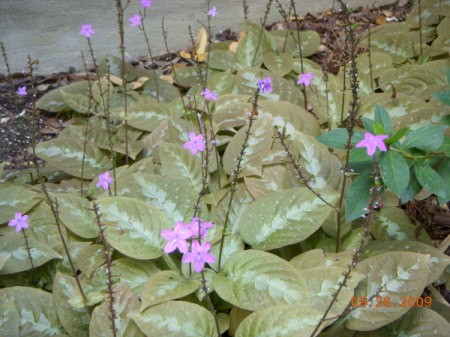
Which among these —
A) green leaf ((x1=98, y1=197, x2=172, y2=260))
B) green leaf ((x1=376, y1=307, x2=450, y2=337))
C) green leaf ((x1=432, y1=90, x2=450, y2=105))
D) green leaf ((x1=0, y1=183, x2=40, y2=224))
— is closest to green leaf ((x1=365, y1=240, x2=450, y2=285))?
green leaf ((x1=376, y1=307, x2=450, y2=337))

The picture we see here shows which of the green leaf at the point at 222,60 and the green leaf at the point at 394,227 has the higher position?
the green leaf at the point at 222,60

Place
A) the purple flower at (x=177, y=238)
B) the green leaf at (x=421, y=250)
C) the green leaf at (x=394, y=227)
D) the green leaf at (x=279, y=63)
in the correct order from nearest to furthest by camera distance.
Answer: the purple flower at (x=177, y=238)
the green leaf at (x=421, y=250)
the green leaf at (x=394, y=227)
the green leaf at (x=279, y=63)

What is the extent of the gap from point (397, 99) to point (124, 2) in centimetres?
179

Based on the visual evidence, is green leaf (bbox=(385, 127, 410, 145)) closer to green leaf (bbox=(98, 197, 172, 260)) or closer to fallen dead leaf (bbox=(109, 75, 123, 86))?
green leaf (bbox=(98, 197, 172, 260))

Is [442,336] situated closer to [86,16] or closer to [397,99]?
[397,99]

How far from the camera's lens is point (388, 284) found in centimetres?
172

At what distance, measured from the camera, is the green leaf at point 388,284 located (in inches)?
65.8

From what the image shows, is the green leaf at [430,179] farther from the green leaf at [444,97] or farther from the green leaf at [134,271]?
the green leaf at [134,271]

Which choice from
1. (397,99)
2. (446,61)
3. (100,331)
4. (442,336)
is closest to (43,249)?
(100,331)

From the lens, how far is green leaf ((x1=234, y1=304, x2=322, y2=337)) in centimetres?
159

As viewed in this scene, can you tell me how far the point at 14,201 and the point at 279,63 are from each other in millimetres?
1633

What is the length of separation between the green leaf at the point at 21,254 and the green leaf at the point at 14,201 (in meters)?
0.19

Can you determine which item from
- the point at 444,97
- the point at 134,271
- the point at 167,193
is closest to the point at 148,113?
the point at 167,193

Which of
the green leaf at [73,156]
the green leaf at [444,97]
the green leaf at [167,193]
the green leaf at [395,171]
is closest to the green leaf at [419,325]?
the green leaf at [395,171]
